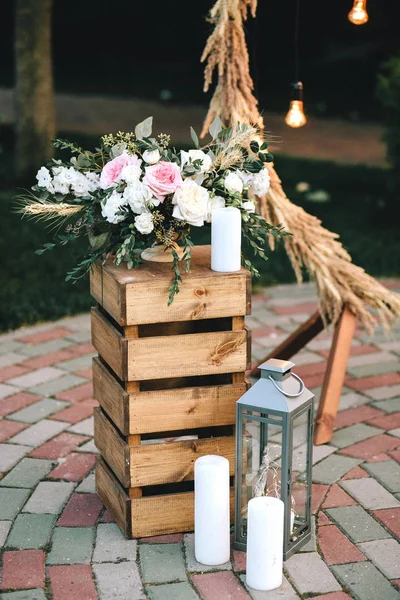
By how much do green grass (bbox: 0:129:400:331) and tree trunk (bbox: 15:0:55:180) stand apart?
0.39 metres

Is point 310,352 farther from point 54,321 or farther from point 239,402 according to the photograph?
point 239,402

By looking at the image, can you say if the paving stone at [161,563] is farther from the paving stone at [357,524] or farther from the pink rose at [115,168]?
the pink rose at [115,168]

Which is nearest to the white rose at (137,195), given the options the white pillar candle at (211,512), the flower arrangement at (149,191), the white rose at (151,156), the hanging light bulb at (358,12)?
the flower arrangement at (149,191)

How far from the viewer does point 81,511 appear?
11.5 feet

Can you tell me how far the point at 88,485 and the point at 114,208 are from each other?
1.24 m

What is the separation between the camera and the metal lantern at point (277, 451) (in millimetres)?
3090

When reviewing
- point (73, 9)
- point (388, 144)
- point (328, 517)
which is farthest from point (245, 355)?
point (73, 9)

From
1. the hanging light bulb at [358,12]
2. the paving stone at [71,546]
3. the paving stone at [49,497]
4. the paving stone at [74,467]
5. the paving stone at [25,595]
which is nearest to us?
the paving stone at [25,595]

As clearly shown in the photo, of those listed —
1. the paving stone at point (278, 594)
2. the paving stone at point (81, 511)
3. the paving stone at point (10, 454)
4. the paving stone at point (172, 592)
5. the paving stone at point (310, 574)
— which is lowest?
the paving stone at point (278, 594)

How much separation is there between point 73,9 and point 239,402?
29.5 ft

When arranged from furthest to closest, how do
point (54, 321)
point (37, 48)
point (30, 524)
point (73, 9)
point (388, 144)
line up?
point (73, 9) < point (37, 48) < point (388, 144) < point (54, 321) < point (30, 524)

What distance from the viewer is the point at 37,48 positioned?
8055 millimetres

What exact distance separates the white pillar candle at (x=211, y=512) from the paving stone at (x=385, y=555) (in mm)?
509

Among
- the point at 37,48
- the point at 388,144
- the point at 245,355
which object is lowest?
the point at 245,355
